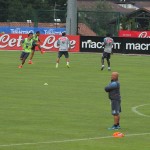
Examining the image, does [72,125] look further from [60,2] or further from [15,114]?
[60,2]

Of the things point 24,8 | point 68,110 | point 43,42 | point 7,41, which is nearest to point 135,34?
point 43,42

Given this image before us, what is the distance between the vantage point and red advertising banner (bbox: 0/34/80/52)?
181ft

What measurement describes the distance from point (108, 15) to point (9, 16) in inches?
436

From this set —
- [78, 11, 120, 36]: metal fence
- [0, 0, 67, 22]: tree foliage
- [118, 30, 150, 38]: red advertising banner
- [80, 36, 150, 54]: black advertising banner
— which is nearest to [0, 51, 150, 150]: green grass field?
[80, 36, 150, 54]: black advertising banner

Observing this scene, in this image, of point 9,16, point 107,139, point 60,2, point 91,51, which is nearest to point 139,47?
point 91,51

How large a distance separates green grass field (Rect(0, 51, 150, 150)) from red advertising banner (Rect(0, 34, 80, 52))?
18.0 meters

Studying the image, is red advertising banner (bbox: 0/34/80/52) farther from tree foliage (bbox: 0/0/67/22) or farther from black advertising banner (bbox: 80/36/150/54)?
tree foliage (bbox: 0/0/67/22)

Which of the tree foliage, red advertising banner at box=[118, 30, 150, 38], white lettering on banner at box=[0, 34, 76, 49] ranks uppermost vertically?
the tree foliage

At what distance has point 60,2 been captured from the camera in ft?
373

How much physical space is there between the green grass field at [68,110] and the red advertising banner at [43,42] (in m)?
18.0

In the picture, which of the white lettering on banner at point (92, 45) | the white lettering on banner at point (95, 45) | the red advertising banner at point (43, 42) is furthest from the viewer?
the red advertising banner at point (43, 42)

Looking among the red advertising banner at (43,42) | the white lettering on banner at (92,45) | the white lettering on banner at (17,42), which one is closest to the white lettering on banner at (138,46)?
the white lettering on banner at (92,45)

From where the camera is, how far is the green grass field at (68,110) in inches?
604

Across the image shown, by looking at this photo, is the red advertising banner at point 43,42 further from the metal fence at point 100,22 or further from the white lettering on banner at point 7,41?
the metal fence at point 100,22
